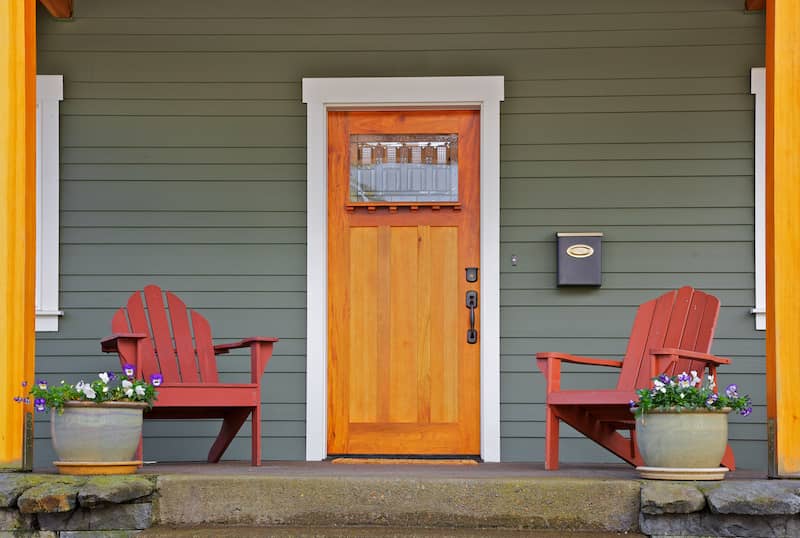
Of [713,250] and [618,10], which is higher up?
[618,10]

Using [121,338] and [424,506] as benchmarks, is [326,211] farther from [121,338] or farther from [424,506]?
[424,506]

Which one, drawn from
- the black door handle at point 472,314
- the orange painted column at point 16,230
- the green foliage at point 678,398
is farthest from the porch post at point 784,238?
the orange painted column at point 16,230

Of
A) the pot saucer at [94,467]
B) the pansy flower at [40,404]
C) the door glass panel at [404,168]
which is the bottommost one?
the pot saucer at [94,467]

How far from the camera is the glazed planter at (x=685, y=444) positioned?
13.2 ft

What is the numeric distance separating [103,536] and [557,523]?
59.8 inches

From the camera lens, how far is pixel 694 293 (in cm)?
486

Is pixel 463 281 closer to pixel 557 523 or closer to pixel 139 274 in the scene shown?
pixel 139 274

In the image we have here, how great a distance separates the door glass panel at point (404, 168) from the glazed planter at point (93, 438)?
221 centimetres

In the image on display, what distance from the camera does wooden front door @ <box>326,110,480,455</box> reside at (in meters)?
5.99

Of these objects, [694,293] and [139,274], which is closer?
[694,293]

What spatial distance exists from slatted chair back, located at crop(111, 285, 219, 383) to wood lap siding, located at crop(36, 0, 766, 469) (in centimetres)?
61

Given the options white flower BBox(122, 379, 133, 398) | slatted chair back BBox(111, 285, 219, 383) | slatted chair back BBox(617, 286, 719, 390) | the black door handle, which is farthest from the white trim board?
white flower BBox(122, 379, 133, 398)

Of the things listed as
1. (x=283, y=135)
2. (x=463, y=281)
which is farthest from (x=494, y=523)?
(x=283, y=135)

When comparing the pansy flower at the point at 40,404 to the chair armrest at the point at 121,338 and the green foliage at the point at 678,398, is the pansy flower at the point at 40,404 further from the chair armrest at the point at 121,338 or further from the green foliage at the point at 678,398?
the green foliage at the point at 678,398
